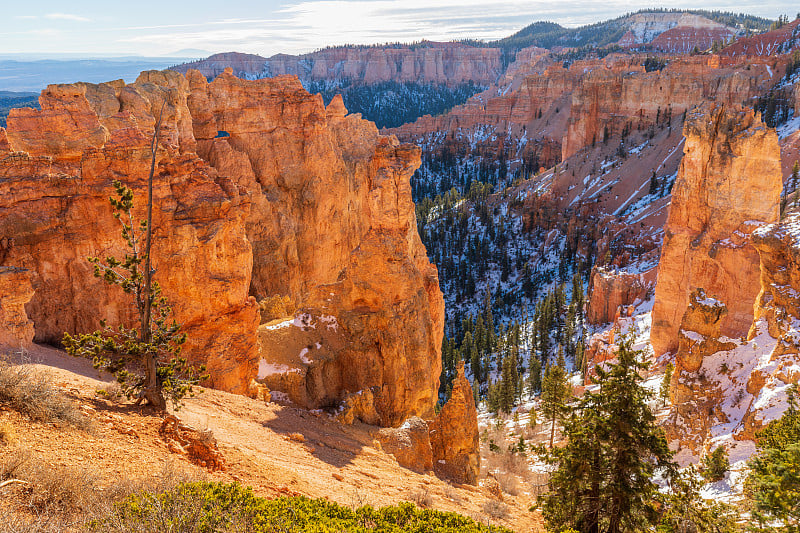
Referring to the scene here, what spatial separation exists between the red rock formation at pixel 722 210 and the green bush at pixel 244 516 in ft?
78.8

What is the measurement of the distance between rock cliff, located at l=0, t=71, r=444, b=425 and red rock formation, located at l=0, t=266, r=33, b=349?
7.52 feet

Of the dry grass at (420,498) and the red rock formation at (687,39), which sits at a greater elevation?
the red rock formation at (687,39)

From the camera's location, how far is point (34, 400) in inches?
317

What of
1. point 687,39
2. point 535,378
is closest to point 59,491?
point 535,378

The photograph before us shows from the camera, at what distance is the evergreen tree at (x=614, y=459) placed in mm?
10328

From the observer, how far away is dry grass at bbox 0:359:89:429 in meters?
8.01

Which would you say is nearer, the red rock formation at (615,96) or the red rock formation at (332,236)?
the red rock formation at (332,236)

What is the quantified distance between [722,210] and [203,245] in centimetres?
2764

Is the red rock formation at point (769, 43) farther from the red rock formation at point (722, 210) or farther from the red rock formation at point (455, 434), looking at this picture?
the red rock formation at point (455, 434)

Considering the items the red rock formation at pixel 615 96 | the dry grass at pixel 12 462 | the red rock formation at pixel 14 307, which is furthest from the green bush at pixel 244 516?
the red rock formation at pixel 615 96

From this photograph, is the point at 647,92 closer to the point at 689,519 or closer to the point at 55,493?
the point at 689,519

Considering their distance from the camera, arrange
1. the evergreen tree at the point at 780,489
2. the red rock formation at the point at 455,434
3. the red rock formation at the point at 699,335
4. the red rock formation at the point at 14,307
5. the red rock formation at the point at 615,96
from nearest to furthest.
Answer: the evergreen tree at the point at 780,489, the red rock formation at the point at 14,307, the red rock formation at the point at 455,434, the red rock formation at the point at 699,335, the red rock formation at the point at 615,96

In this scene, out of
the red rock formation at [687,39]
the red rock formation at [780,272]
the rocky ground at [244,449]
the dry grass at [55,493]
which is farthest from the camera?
the red rock formation at [687,39]

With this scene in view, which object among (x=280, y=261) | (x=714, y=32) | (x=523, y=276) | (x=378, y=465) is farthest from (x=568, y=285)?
(x=714, y=32)
